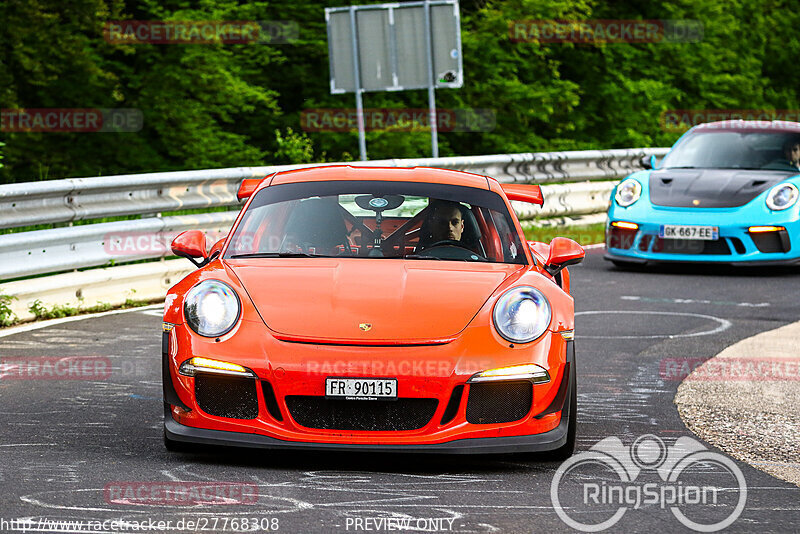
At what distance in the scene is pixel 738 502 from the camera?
5.16 m

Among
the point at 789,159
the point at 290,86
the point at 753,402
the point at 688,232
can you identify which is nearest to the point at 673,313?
the point at 688,232

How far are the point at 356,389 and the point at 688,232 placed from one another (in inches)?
330

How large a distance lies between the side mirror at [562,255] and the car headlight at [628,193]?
7258mm

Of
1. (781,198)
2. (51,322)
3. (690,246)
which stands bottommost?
(690,246)

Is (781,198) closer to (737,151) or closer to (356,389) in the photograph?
(737,151)

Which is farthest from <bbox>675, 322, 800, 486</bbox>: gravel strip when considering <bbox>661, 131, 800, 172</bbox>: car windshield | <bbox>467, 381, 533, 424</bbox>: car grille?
<bbox>661, 131, 800, 172</bbox>: car windshield

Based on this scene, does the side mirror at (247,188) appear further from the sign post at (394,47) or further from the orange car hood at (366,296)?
the sign post at (394,47)

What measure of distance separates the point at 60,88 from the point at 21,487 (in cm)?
2233

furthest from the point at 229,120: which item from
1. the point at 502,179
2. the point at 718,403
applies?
the point at 718,403

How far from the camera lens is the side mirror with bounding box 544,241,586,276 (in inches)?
258

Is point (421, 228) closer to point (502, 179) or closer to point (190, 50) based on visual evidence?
point (502, 179)

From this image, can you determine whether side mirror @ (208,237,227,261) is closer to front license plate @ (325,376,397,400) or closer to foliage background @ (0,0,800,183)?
front license plate @ (325,376,397,400)

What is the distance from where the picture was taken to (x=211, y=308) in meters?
5.79

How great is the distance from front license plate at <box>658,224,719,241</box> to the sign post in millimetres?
8986
